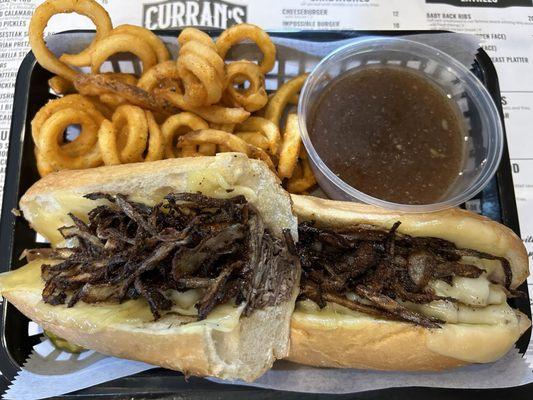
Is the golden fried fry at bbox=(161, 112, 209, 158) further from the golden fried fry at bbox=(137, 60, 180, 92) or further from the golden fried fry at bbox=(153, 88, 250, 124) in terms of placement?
the golden fried fry at bbox=(137, 60, 180, 92)

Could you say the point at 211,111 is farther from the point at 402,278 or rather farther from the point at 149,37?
the point at 402,278

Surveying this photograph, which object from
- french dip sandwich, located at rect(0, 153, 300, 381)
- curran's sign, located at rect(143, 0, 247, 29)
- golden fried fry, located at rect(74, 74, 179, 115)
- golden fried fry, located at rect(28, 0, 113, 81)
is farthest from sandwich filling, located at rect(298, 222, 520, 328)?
curran's sign, located at rect(143, 0, 247, 29)

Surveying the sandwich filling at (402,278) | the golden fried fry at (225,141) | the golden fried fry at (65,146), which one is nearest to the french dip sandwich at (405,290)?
the sandwich filling at (402,278)

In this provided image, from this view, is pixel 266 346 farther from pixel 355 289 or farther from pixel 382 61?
pixel 382 61

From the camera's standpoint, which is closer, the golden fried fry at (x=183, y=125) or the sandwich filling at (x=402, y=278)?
the sandwich filling at (x=402, y=278)

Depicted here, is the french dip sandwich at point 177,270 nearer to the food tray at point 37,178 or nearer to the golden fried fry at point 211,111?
the food tray at point 37,178

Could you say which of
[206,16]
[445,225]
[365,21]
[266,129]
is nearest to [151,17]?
[206,16]

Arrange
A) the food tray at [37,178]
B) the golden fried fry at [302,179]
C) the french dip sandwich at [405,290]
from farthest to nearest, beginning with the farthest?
1. the golden fried fry at [302,179]
2. the food tray at [37,178]
3. the french dip sandwich at [405,290]
